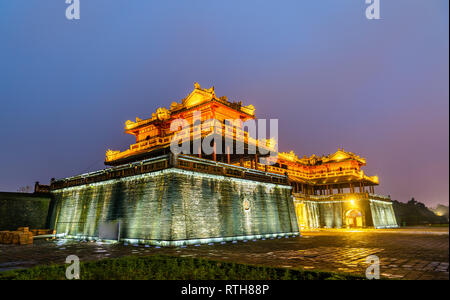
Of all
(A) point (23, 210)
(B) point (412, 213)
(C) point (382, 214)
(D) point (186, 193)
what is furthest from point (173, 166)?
(B) point (412, 213)

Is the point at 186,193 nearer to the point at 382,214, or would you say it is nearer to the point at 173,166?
the point at 173,166

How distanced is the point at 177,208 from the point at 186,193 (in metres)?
1.03

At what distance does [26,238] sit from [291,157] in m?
34.6

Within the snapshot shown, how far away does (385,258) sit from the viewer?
923 cm

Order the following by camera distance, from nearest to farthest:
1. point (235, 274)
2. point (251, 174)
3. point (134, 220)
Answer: point (235, 274) < point (134, 220) < point (251, 174)

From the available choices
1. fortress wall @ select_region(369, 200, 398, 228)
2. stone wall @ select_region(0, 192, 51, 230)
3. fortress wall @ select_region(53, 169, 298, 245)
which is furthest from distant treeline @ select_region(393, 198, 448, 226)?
stone wall @ select_region(0, 192, 51, 230)

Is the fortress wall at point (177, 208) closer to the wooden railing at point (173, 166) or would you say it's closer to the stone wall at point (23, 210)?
the wooden railing at point (173, 166)

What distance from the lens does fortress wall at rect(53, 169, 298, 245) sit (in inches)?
570

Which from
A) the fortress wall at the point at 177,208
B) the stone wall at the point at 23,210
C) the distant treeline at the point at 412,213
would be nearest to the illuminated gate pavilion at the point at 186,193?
the fortress wall at the point at 177,208

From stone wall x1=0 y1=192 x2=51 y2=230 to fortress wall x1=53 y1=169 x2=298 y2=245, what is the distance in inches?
64.5

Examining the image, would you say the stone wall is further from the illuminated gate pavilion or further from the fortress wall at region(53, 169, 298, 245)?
the fortress wall at region(53, 169, 298, 245)
